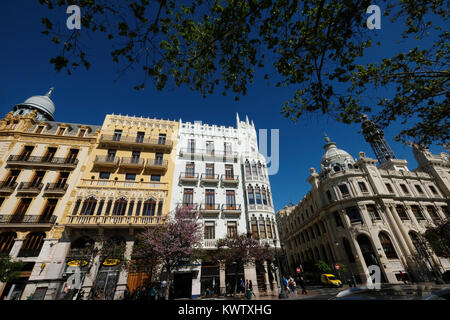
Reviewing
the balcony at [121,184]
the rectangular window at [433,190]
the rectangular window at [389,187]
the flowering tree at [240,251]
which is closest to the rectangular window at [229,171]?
the balcony at [121,184]

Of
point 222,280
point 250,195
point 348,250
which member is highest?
point 250,195

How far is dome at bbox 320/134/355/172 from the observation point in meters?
34.8

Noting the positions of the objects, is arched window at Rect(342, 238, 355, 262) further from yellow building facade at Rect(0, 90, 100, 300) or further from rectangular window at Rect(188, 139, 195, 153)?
yellow building facade at Rect(0, 90, 100, 300)

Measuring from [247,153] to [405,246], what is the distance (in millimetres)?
25363

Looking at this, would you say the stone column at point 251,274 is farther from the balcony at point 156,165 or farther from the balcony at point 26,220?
the balcony at point 26,220

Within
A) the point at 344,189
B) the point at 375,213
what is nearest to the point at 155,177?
the point at 344,189

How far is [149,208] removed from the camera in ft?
66.8

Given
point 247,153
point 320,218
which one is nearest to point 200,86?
point 247,153

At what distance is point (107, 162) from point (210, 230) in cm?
1400

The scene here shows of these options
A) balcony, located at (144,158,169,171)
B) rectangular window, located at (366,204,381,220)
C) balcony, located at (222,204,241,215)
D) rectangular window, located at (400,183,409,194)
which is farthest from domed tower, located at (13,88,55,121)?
rectangular window, located at (400,183,409,194)

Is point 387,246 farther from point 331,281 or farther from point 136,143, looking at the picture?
point 136,143

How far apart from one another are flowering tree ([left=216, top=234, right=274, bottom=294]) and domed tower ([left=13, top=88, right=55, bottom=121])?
128 ft

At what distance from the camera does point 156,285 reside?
16.5 meters

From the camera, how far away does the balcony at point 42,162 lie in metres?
20.2
